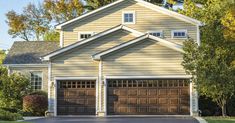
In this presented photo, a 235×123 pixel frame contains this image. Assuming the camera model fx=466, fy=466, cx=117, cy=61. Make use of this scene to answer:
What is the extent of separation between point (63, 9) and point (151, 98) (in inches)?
1103

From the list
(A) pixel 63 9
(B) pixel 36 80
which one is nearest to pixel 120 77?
(B) pixel 36 80

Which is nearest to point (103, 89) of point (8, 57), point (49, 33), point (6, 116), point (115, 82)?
point (115, 82)

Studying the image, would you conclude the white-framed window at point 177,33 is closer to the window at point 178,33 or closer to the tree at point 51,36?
the window at point 178,33

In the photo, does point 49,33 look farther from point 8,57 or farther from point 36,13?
point 8,57

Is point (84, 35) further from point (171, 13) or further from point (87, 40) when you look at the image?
point (171, 13)

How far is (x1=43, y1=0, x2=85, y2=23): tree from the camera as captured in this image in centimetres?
5297

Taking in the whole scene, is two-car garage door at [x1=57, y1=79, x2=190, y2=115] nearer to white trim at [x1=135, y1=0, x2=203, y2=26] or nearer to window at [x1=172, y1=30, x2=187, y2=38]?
window at [x1=172, y1=30, x2=187, y2=38]

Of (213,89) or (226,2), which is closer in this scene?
(213,89)

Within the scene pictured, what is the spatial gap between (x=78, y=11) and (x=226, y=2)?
70.3 ft

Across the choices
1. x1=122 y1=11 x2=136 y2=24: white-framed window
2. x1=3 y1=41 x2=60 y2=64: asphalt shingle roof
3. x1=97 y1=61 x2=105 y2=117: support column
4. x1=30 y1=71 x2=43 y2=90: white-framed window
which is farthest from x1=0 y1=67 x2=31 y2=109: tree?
x1=122 y1=11 x2=136 y2=24: white-framed window

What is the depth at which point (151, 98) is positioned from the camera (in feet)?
95.1

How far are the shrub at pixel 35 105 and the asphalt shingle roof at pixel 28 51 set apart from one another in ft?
19.3

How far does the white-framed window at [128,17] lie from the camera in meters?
33.3

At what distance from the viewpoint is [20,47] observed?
127 ft
